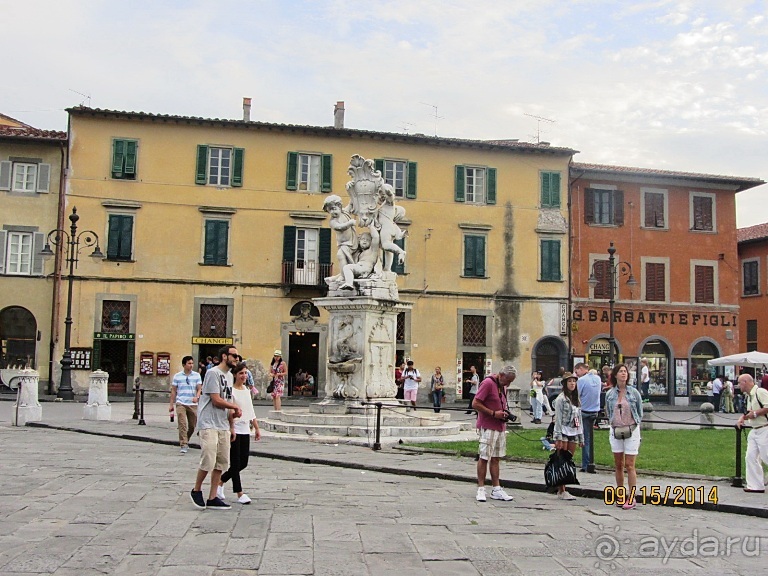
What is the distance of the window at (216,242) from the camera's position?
1404 inches

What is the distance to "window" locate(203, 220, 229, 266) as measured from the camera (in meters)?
35.7

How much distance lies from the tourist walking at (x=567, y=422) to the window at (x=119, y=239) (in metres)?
26.8

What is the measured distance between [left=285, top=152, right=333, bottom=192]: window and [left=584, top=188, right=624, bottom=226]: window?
11.1 m

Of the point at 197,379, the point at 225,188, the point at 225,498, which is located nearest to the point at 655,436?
the point at 197,379

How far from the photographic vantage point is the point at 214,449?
29.9 feet

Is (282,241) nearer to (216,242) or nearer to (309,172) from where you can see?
(216,242)

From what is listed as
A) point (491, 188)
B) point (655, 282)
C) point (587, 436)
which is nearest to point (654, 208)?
point (655, 282)

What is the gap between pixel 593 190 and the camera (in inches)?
1549

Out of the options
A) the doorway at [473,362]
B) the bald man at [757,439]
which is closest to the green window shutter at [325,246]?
the doorway at [473,362]

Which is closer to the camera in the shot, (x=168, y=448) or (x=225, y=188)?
(x=168, y=448)

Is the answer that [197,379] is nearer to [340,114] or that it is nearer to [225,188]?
[225,188]

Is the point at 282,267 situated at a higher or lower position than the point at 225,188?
lower

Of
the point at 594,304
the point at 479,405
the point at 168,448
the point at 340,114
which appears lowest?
the point at 168,448

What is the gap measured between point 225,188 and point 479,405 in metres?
27.3
